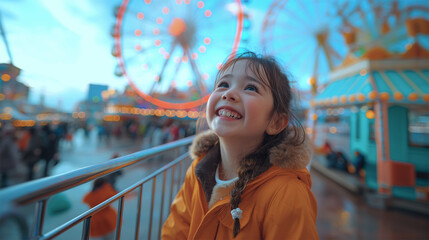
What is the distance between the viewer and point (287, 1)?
29.2 feet

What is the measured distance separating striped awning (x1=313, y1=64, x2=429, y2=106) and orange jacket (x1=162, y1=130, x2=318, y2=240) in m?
3.98

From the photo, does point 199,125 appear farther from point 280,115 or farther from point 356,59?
point 356,59

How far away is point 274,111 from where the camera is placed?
0.97 metres

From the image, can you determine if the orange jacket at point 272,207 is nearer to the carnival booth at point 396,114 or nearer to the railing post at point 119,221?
the railing post at point 119,221

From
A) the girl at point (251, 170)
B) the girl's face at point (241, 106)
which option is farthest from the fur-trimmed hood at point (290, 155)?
the girl's face at point (241, 106)

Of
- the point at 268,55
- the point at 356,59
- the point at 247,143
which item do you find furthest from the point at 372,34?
the point at 247,143

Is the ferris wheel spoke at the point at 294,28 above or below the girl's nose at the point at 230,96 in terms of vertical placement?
above

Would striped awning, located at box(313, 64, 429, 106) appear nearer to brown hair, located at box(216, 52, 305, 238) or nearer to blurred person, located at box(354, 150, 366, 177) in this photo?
blurred person, located at box(354, 150, 366, 177)

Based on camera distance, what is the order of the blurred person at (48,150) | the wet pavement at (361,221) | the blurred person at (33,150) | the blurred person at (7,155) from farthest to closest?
the blurred person at (48,150) < the blurred person at (33,150) < the blurred person at (7,155) < the wet pavement at (361,221)

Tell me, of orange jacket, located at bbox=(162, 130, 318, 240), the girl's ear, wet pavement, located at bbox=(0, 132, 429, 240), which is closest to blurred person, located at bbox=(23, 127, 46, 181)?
wet pavement, located at bbox=(0, 132, 429, 240)

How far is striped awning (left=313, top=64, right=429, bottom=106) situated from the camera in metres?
3.68

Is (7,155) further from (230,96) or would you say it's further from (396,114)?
(396,114)

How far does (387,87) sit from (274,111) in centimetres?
420

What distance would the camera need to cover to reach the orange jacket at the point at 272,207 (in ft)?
2.34
